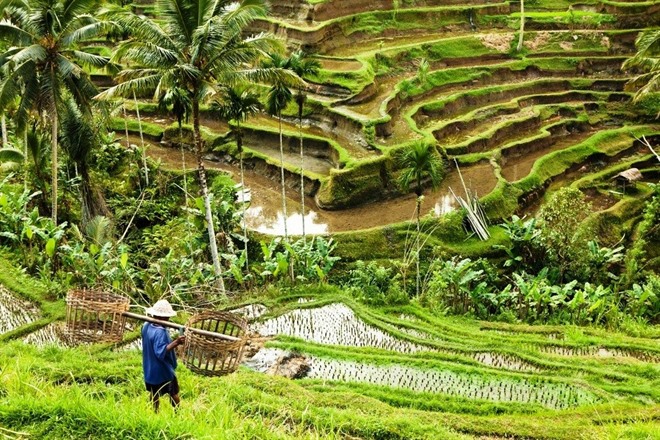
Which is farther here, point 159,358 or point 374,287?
point 374,287

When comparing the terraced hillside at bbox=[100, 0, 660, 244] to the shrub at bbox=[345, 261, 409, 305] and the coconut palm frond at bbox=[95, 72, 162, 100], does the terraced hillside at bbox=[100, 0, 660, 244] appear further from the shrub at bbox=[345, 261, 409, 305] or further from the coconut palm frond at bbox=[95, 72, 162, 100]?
the coconut palm frond at bbox=[95, 72, 162, 100]

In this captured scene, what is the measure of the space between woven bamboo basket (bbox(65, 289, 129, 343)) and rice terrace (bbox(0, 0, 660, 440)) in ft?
0.15

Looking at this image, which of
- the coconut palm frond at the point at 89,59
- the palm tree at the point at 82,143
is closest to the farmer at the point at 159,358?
the coconut palm frond at the point at 89,59

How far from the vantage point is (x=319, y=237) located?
1653cm

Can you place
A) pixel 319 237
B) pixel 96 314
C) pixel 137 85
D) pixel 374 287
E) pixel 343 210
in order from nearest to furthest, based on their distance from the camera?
pixel 96 314
pixel 137 85
pixel 374 287
pixel 319 237
pixel 343 210

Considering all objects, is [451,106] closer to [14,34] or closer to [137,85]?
[137,85]

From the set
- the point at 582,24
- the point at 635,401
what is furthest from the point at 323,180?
the point at 582,24

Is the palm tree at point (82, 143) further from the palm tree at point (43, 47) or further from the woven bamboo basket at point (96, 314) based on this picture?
the woven bamboo basket at point (96, 314)

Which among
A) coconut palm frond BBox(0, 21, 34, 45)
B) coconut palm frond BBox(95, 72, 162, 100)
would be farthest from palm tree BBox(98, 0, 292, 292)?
coconut palm frond BBox(0, 21, 34, 45)

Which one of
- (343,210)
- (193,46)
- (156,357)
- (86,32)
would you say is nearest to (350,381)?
(156,357)

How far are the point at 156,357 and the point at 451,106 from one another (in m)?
22.5

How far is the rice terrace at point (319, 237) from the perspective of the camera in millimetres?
7934

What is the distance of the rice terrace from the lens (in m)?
7.93

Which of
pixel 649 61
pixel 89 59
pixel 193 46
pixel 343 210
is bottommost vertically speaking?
pixel 343 210
